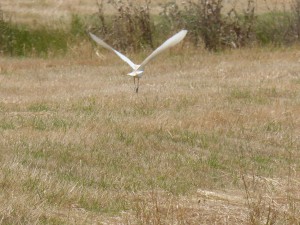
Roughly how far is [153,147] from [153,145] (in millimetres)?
72

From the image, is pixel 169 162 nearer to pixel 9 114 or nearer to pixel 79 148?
pixel 79 148

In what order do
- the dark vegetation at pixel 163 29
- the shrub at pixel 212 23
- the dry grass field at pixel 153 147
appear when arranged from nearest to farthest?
the dry grass field at pixel 153 147 < the shrub at pixel 212 23 < the dark vegetation at pixel 163 29

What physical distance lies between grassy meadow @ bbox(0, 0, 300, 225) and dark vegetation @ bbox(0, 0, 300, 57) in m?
2.47

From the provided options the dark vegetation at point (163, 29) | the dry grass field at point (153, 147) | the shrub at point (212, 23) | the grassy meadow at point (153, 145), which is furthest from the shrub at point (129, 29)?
the dry grass field at point (153, 147)

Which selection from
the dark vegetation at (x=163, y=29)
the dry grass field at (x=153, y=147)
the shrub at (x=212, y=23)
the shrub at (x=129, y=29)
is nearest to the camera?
the dry grass field at (x=153, y=147)

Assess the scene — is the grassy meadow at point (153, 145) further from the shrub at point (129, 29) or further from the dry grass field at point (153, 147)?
the shrub at point (129, 29)

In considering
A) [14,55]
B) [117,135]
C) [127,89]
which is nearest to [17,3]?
[14,55]

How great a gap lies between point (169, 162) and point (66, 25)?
13193 mm

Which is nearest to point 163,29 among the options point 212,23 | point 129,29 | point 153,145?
point 129,29

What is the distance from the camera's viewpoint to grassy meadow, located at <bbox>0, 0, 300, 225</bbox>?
5.70m

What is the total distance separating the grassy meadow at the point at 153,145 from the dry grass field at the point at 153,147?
0.01 m

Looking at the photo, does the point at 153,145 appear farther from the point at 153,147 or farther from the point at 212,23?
the point at 212,23

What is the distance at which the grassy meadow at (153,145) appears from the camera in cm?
570

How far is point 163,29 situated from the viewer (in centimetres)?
1969
